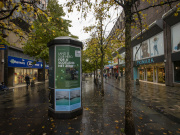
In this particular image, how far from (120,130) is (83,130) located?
136cm

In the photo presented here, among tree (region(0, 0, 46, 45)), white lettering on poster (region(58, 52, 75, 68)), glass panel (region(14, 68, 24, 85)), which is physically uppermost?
tree (region(0, 0, 46, 45))

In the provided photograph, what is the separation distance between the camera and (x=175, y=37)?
12.8 metres

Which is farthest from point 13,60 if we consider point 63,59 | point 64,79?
point 64,79

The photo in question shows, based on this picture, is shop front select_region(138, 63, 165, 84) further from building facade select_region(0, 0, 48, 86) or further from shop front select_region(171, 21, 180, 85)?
building facade select_region(0, 0, 48, 86)

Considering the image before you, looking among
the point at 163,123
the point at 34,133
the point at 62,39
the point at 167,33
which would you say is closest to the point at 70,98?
the point at 34,133

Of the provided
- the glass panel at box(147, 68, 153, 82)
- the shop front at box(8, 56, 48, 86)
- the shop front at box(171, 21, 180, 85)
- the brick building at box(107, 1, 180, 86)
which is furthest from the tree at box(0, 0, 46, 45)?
the glass panel at box(147, 68, 153, 82)

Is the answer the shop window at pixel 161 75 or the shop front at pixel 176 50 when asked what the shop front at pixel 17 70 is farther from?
the shop window at pixel 161 75

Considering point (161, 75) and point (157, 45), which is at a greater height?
point (157, 45)

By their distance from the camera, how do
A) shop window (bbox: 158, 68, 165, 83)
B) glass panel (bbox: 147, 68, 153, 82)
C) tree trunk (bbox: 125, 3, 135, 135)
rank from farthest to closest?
glass panel (bbox: 147, 68, 153, 82) → shop window (bbox: 158, 68, 165, 83) → tree trunk (bbox: 125, 3, 135, 135)

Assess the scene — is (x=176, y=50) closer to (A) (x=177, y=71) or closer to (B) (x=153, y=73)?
(A) (x=177, y=71)

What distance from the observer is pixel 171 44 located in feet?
43.9

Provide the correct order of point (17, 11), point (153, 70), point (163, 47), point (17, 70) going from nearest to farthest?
point (17, 11)
point (163, 47)
point (17, 70)
point (153, 70)

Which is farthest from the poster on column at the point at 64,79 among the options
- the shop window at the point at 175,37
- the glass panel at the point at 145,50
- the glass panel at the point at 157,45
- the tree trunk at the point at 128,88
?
the glass panel at the point at 145,50

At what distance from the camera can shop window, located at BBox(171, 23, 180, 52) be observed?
12298 mm
